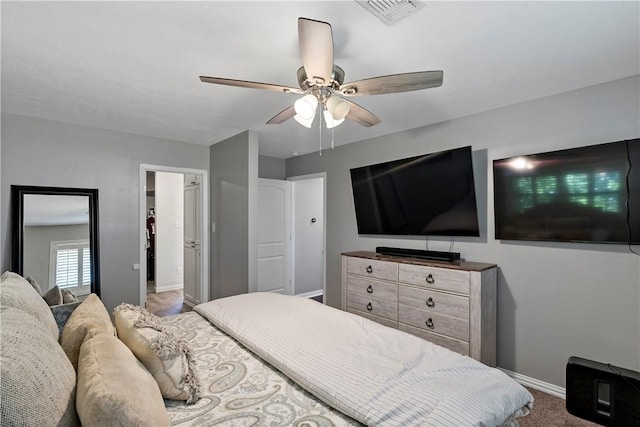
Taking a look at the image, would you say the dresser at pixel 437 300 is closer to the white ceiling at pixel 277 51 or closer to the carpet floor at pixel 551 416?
the carpet floor at pixel 551 416

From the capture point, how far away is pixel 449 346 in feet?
8.55

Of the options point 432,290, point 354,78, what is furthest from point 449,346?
point 354,78

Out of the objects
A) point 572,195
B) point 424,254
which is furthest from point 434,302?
point 572,195

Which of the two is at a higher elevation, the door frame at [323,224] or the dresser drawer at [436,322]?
the door frame at [323,224]

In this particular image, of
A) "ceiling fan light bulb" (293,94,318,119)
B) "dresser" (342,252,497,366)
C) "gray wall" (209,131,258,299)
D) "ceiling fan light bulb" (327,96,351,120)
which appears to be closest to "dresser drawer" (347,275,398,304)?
"dresser" (342,252,497,366)

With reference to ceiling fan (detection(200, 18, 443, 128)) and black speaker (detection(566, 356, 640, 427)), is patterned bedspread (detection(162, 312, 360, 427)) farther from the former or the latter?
black speaker (detection(566, 356, 640, 427))

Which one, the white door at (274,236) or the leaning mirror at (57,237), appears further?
the white door at (274,236)

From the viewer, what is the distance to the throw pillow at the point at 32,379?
704 millimetres

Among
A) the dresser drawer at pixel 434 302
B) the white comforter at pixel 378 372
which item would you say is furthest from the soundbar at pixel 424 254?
the white comforter at pixel 378 372

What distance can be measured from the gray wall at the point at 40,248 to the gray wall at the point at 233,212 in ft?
5.36

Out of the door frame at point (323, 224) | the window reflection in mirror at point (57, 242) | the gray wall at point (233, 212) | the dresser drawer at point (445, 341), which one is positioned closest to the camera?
the dresser drawer at point (445, 341)

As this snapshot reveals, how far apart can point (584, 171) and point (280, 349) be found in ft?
8.16

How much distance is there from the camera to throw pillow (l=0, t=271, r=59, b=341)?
4.09 ft

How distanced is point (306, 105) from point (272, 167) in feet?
11.5
